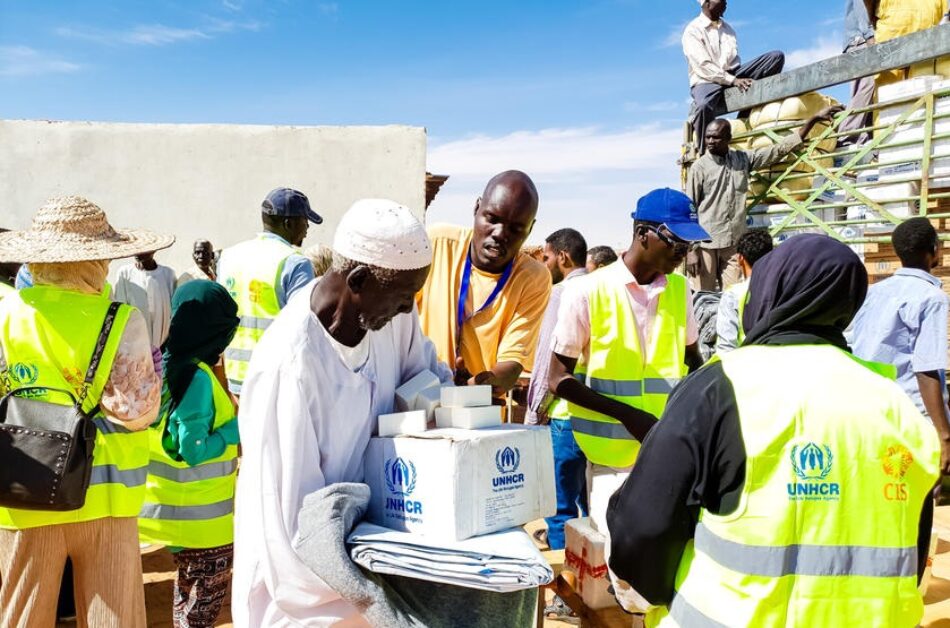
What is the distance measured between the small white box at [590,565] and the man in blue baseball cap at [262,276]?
8.96 feet

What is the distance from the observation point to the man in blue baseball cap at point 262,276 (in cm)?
482

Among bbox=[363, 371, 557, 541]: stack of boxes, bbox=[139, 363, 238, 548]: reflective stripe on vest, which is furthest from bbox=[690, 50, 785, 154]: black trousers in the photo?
bbox=[363, 371, 557, 541]: stack of boxes

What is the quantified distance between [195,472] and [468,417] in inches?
76.5

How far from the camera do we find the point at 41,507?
98.8 inches

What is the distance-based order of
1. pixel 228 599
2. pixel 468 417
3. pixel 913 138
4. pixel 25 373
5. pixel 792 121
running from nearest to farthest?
pixel 468 417 → pixel 25 373 → pixel 228 599 → pixel 913 138 → pixel 792 121

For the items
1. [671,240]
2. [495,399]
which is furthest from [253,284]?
[671,240]

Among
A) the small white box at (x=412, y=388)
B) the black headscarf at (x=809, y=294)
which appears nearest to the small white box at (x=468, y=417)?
the small white box at (x=412, y=388)

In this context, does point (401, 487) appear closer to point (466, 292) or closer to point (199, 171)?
point (466, 292)

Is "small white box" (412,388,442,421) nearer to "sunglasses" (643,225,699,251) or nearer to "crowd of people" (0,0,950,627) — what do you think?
"crowd of people" (0,0,950,627)

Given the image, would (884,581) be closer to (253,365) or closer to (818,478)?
(818,478)

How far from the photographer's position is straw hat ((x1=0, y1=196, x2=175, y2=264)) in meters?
2.68

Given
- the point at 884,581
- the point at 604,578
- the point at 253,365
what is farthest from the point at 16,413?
the point at 884,581

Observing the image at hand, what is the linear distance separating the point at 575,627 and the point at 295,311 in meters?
3.20

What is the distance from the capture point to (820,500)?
172 cm
